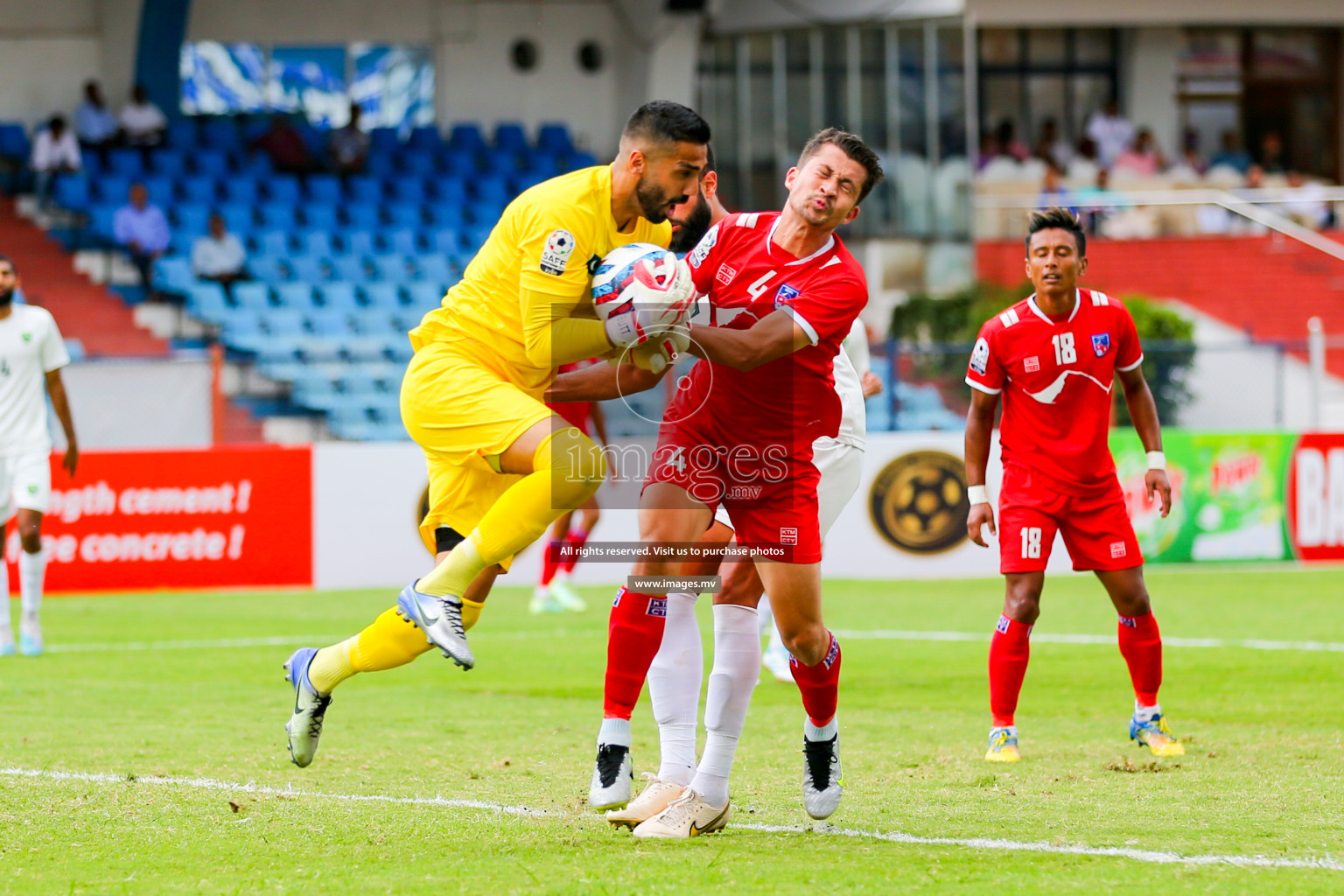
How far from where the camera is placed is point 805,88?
25.5 meters

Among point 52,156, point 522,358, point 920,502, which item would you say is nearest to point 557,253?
point 522,358

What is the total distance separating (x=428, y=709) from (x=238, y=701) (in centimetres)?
103

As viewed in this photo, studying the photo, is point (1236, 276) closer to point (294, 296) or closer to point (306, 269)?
point (306, 269)

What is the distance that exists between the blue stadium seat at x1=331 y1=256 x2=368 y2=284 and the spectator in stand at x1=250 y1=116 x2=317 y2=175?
2.46m

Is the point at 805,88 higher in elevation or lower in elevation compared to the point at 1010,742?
higher

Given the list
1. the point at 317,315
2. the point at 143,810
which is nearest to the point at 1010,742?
the point at 143,810

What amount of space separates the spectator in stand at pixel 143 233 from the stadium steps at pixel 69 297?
0.52 meters

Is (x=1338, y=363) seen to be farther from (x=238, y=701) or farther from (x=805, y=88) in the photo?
(x=238, y=701)

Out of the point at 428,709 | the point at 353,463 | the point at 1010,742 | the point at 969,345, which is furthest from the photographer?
the point at 969,345

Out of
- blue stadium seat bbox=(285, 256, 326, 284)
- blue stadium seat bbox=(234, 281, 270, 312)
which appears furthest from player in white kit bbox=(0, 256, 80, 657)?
blue stadium seat bbox=(285, 256, 326, 284)

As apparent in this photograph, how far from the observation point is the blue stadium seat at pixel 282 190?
21984mm

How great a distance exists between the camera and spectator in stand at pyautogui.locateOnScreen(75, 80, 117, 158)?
71.3 feet

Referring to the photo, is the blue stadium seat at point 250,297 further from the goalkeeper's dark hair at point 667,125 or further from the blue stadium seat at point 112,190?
the goalkeeper's dark hair at point 667,125

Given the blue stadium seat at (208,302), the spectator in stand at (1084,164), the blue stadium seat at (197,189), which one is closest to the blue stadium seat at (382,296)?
the blue stadium seat at (208,302)
